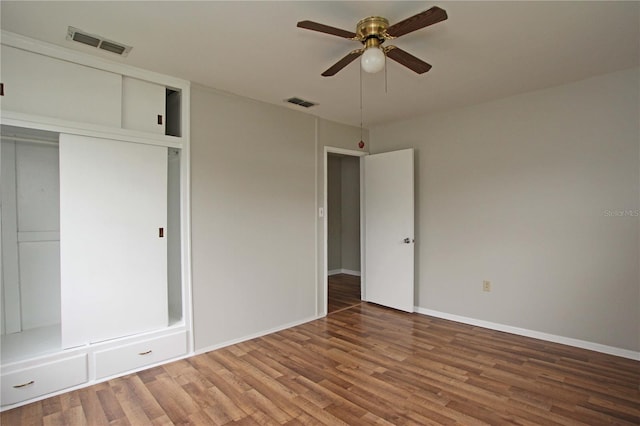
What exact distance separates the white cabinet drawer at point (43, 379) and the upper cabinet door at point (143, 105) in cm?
185

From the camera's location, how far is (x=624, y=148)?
2930 mm

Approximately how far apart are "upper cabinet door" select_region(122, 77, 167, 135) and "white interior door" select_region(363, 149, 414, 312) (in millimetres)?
2734

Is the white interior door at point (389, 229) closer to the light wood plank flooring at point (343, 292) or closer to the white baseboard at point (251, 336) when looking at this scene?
the light wood plank flooring at point (343, 292)

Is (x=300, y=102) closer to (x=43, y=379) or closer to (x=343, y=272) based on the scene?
(x=43, y=379)

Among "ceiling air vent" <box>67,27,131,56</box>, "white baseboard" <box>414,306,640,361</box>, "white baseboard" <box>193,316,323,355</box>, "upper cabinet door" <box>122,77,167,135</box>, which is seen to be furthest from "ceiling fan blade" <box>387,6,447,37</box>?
"white baseboard" <box>414,306,640,361</box>

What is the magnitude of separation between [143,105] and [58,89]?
1.88 feet

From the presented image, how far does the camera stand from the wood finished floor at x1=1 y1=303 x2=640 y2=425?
2129 mm

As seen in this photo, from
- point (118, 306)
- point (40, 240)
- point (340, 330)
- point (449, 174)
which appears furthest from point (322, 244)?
point (40, 240)

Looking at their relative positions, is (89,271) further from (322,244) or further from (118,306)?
(322,244)

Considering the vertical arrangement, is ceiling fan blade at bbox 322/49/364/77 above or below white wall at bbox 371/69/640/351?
above

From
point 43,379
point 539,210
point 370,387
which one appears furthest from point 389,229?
point 43,379

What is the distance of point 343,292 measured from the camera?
5367 millimetres

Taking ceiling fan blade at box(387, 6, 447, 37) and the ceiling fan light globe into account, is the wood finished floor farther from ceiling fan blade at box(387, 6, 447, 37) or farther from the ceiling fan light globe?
ceiling fan blade at box(387, 6, 447, 37)

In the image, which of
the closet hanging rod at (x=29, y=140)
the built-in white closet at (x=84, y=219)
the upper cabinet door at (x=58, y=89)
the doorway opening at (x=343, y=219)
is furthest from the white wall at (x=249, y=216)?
the doorway opening at (x=343, y=219)
